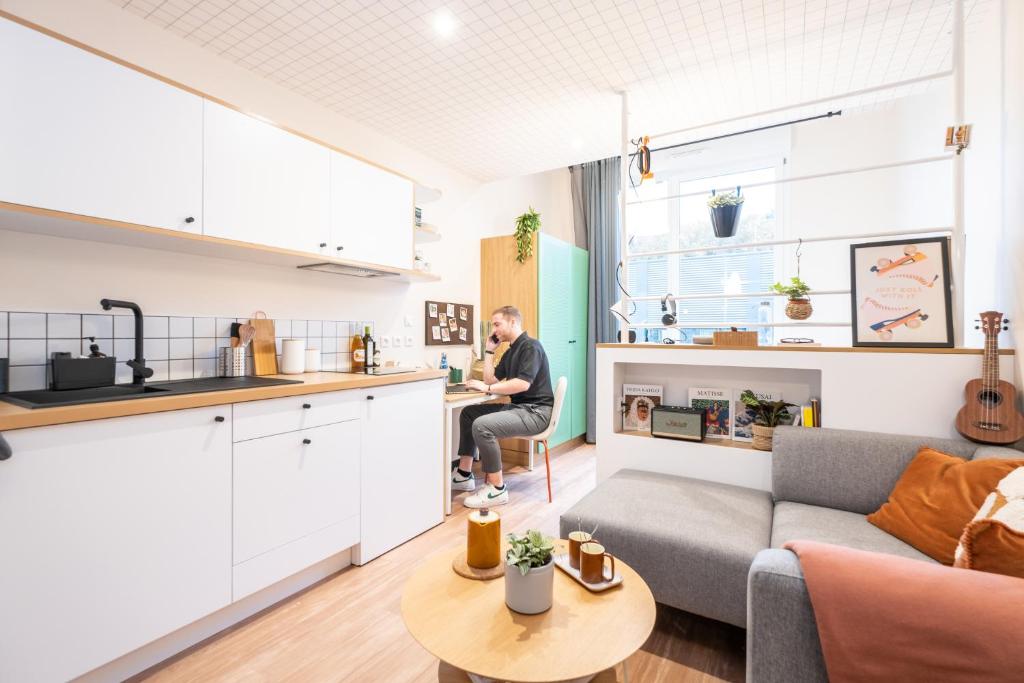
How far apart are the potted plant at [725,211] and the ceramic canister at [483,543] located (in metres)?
2.17

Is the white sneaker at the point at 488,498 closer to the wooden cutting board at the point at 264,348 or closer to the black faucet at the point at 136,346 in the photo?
the wooden cutting board at the point at 264,348

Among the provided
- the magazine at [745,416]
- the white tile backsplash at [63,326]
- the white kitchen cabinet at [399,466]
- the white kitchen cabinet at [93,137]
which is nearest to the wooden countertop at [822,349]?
the magazine at [745,416]

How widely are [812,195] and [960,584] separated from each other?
3.88 metres

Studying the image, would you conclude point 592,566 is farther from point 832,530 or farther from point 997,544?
point 832,530

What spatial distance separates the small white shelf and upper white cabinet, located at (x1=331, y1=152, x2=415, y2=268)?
0.83 ft

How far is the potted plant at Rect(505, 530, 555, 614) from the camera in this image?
3.73 feet

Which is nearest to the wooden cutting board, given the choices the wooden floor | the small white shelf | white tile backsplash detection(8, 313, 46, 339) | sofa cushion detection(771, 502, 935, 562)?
white tile backsplash detection(8, 313, 46, 339)

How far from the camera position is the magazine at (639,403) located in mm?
2674

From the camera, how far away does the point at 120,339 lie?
6.53 ft

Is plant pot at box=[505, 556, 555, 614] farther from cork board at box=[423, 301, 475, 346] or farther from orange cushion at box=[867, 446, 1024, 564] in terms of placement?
cork board at box=[423, 301, 475, 346]

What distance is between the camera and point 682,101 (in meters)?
2.92

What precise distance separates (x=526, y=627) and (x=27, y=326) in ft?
6.91

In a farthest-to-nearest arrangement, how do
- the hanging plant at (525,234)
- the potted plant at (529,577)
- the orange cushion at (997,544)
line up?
1. the hanging plant at (525,234)
2. the potted plant at (529,577)
3. the orange cushion at (997,544)

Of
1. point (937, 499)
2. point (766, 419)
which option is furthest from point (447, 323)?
Result: point (937, 499)
